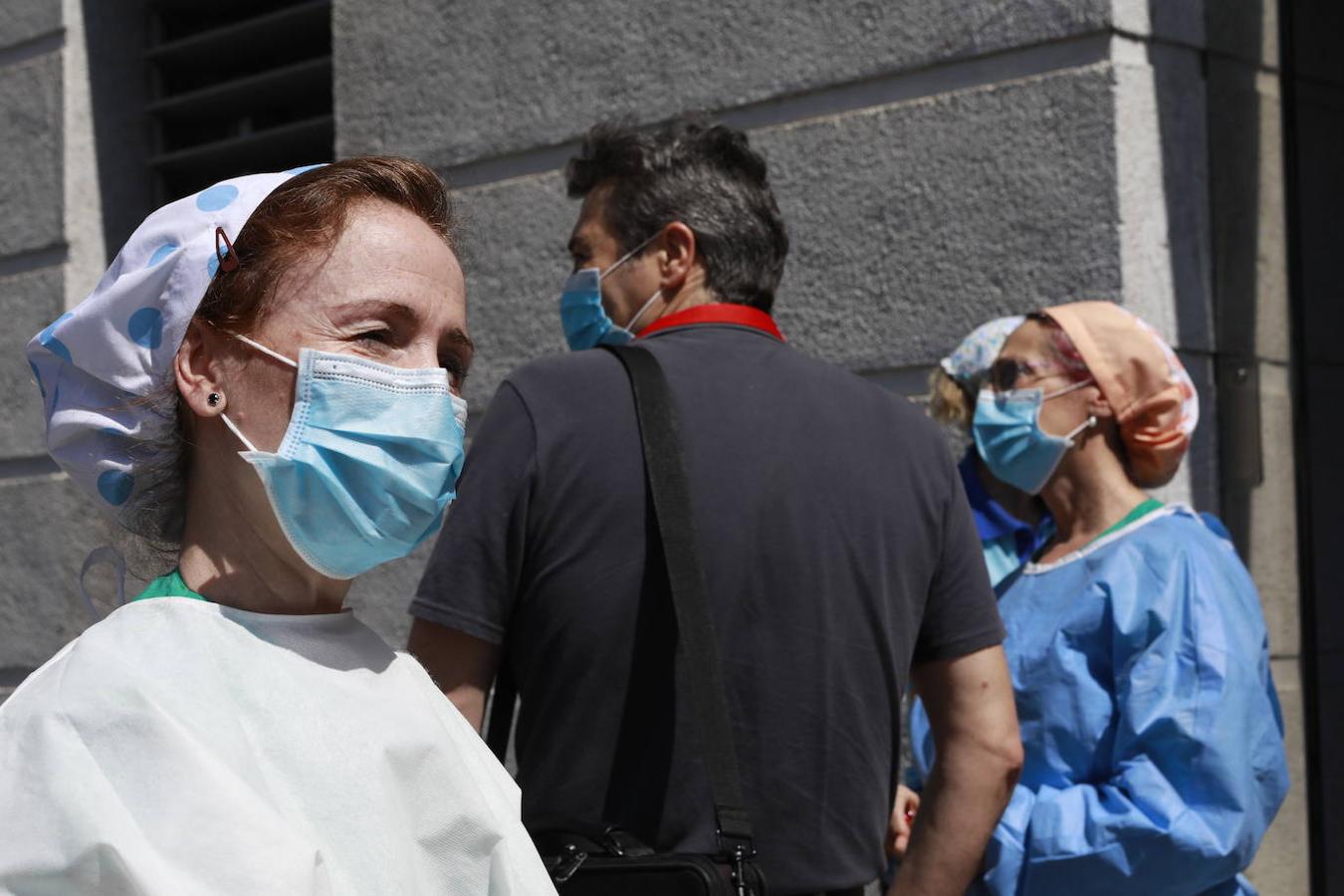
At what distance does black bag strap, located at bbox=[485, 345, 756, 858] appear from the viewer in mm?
2094

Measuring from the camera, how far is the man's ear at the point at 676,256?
2762 millimetres

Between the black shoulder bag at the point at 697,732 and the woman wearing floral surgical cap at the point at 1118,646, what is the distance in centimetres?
67

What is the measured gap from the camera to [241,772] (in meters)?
1.36

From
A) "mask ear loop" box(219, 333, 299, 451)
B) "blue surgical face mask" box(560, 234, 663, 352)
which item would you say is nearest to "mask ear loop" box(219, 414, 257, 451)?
"mask ear loop" box(219, 333, 299, 451)

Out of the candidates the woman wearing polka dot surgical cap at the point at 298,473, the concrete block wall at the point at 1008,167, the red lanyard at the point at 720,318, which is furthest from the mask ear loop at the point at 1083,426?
the woman wearing polka dot surgical cap at the point at 298,473

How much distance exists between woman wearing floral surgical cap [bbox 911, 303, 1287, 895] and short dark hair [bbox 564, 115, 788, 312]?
2.43 ft

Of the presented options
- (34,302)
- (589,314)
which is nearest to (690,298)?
(589,314)

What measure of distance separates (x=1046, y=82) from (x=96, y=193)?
3.51 metres

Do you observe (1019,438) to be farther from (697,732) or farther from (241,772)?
(241,772)

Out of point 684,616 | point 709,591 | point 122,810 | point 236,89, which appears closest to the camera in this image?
point 122,810

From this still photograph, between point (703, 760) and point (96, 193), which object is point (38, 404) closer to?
point (96, 193)

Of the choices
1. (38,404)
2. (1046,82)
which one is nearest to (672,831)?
(1046,82)

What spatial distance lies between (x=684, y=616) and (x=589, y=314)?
3.23 ft

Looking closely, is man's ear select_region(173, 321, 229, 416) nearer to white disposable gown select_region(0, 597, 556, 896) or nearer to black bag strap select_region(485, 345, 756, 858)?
white disposable gown select_region(0, 597, 556, 896)
